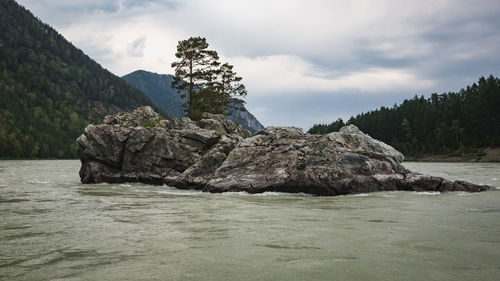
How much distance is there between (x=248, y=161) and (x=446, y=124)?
106 meters

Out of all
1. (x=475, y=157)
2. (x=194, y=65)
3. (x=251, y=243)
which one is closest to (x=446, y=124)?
(x=475, y=157)

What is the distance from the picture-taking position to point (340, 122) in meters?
181

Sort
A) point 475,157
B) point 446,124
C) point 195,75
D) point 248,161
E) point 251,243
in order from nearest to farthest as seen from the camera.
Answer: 1. point 251,243
2. point 248,161
3. point 195,75
4. point 475,157
5. point 446,124

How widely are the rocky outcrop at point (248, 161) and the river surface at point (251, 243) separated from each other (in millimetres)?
5532

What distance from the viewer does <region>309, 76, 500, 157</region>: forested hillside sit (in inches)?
3575

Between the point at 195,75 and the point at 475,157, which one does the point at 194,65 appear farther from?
the point at 475,157

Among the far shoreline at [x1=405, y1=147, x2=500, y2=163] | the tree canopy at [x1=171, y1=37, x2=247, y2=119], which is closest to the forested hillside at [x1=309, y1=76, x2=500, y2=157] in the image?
the far shoreline at [x1=405, y1=147, x2=500, y2=163]

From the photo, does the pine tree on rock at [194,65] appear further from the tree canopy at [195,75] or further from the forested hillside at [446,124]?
the forested hillside at [446,124]

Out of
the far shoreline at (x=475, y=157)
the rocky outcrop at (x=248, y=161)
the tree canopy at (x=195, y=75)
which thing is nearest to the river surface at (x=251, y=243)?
the rocky outcrop at (x=248, y=161)

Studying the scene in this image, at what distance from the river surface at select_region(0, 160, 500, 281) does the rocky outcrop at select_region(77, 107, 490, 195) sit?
553cm

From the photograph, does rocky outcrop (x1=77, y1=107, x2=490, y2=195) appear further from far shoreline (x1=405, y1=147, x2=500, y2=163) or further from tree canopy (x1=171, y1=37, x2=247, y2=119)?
far shoreline (x1=405, y1=147, x2=500, y2=163)

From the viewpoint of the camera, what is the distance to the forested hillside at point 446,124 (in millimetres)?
90812

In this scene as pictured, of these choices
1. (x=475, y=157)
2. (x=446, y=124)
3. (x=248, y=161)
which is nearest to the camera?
(x=248, y=161)

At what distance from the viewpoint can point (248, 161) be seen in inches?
803
